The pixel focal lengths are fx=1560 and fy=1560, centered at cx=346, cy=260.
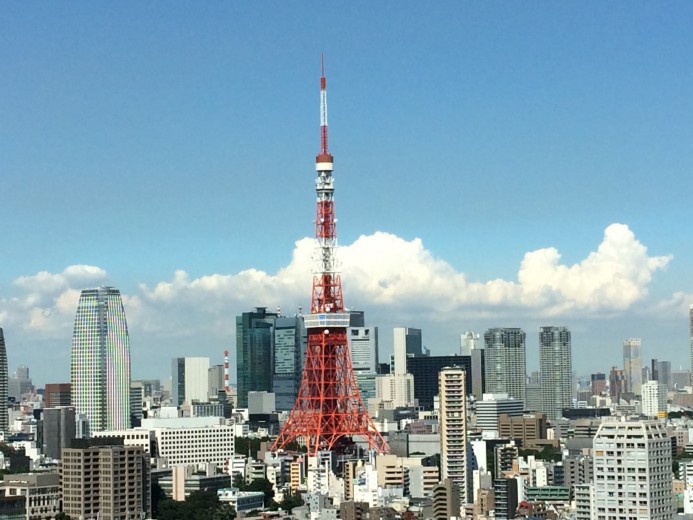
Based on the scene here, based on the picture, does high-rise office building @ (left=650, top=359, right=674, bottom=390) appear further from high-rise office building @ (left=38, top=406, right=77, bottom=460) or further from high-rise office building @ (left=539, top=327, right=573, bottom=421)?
high-rise office building @ (left=38, top=406, right=77, bottom=460)

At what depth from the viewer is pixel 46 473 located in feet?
151

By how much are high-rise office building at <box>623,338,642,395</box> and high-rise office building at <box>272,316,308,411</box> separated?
3341cm

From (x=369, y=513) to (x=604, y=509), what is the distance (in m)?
13.1

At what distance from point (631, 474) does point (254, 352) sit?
80572mm

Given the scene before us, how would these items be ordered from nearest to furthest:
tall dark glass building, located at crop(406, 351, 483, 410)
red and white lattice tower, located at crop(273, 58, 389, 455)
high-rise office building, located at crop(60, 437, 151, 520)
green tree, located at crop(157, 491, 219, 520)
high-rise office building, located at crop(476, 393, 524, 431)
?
high-rise office building, located at crop(60, 437, 151, 520) → green tree, located at crop(157, 491, 219, 520) → red and white lattice tower, located at crop(273, 58, 389, 455) → high-rise office building, located at crop(476, 393, 524, 431) → tall dark glass building, located at crop(406, 351, 483, 410)

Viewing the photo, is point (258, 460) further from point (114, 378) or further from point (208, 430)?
point (114, 378)

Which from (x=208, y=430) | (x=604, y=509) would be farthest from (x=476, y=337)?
(x=604, y=509)

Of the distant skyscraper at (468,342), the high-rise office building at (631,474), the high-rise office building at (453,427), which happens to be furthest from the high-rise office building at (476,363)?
the high-rise office building at (631,474)

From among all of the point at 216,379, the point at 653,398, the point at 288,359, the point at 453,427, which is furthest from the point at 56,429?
the point at 216,379

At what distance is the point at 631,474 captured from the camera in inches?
1094

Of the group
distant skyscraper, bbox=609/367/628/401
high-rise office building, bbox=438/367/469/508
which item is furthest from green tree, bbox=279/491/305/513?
distant skyscraper, bbox=609/367/628/401

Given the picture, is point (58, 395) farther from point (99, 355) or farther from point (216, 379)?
point (216, 379)

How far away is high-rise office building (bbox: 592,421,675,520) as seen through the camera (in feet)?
90.7

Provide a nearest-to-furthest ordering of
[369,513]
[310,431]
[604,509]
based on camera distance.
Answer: [604,509] → [369,513] → [310,431]
